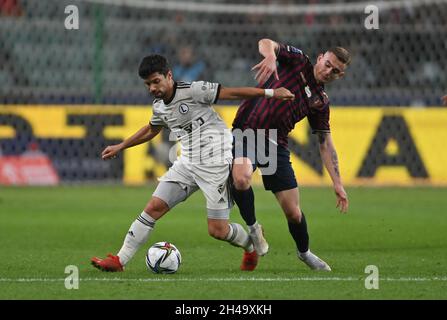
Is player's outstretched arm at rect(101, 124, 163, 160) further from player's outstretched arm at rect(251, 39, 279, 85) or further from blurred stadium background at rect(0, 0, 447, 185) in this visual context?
blurred stadium background at rect(0, 0, 447, 185)

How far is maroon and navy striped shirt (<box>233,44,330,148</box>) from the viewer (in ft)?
26.6

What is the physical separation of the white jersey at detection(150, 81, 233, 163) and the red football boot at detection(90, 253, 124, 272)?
37.1 inches

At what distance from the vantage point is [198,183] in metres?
7.79

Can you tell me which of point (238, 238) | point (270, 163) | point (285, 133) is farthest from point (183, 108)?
point (238, 238)

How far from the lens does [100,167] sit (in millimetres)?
16297

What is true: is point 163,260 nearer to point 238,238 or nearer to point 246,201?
point 238,238

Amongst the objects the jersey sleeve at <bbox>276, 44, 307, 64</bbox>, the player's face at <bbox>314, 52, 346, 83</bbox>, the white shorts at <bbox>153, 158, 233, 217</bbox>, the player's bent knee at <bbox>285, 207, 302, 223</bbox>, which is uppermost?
the jersey sleeve at <bbox>276, 44, 307, 64</bbox>

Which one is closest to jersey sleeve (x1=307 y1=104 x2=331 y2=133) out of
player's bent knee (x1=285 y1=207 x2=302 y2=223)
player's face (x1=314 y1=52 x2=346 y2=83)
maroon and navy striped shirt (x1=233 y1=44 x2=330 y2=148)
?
maroon and navy striped shirt (x1=233 y1=44 x2=330 y2=148)

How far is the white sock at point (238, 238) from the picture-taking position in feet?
25.8

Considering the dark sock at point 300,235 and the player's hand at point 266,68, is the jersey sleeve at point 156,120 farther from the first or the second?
the dark sock at point 300,235

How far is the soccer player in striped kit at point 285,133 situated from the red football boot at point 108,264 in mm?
1023

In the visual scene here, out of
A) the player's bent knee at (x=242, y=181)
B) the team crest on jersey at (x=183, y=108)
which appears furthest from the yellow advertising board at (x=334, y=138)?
the team crest on jersey at (x=183, y=108)

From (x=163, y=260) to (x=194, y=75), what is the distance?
987cm

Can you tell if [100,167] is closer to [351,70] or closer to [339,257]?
[351,70]
